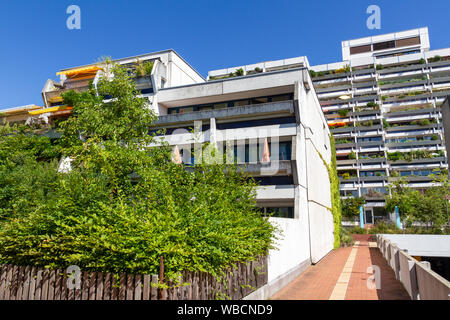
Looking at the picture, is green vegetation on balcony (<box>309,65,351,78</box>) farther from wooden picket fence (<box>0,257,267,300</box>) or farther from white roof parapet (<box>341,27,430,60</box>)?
wooden picket fence (<box>0,257,267,300</box>)

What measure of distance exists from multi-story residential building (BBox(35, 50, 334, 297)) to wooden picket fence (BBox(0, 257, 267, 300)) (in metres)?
7.60

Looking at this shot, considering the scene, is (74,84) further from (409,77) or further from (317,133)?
(409,77)

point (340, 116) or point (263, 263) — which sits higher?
point (340, 116)

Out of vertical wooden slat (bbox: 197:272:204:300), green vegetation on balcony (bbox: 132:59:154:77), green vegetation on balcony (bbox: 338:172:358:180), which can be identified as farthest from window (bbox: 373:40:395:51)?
vertical wooden slat (bbox: 197:272:204:300)

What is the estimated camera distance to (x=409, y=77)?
252 ft

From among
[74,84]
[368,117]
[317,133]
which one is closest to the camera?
[317,133]

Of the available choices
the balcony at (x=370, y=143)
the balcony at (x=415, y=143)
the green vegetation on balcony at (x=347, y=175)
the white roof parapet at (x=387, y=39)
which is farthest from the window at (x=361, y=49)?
the green vegetation on balcony at (x=347, y=175)

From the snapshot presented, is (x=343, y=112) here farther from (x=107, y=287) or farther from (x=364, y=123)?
(x=107, y=287)

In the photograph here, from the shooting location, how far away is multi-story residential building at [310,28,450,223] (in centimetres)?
6738

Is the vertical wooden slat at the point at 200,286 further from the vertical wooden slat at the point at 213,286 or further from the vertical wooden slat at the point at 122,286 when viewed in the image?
the vertical wooden slat at the point at 122,286

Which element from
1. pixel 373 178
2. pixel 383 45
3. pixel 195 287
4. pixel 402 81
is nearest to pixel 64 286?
pixel 195 287

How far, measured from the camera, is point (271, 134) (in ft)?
66.9

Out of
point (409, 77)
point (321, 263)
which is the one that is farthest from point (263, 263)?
point (409, 77)
